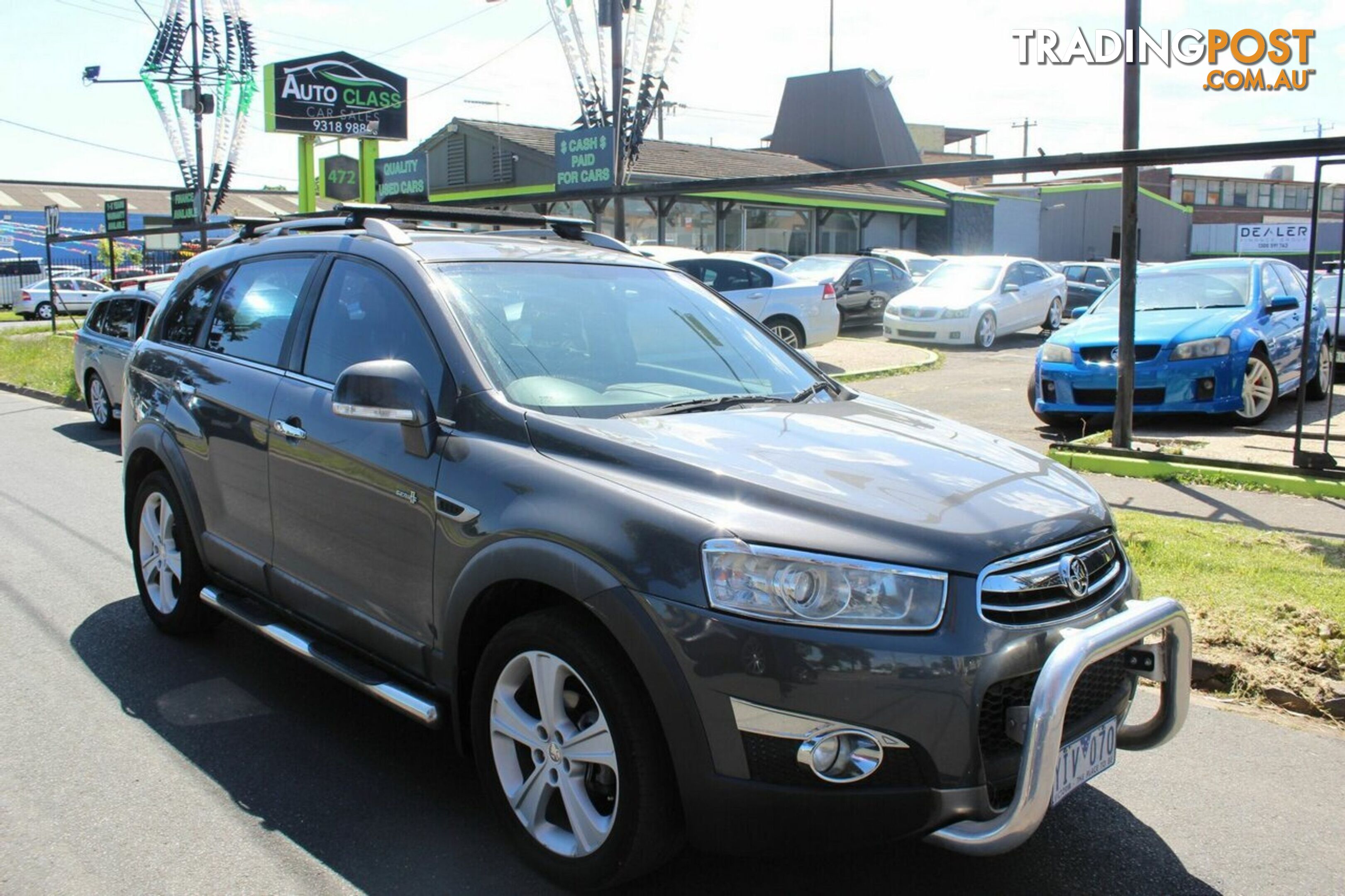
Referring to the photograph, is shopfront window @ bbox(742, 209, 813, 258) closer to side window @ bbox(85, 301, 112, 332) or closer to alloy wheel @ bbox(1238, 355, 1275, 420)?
side window @ bbox(85, 301, 112, 332)

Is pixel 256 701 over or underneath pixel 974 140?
underneath

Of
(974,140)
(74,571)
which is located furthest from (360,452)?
(974,140)

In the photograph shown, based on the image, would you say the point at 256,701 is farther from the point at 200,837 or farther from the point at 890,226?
the point at 890,226

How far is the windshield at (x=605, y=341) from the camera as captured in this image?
3605 millimetres

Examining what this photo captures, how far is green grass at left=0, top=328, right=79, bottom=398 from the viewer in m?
16.0

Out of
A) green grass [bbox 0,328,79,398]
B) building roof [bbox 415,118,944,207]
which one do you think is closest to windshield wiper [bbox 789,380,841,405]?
green grass [bbox 0,328,79,398]

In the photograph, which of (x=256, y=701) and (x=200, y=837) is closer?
(x=200, y=837)

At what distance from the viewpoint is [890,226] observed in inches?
1551

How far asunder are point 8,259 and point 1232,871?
6114cm

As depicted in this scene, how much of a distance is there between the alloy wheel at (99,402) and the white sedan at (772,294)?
728cm

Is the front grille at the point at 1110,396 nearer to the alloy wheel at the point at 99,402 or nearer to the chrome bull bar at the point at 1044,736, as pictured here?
the chrome bull bar at the point at 1044,736

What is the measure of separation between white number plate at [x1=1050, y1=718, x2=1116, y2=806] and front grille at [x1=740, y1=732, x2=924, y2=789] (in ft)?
1.17

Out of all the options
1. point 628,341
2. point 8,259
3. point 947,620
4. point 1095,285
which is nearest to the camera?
point 947,620

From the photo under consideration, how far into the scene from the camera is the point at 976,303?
62.4ft
